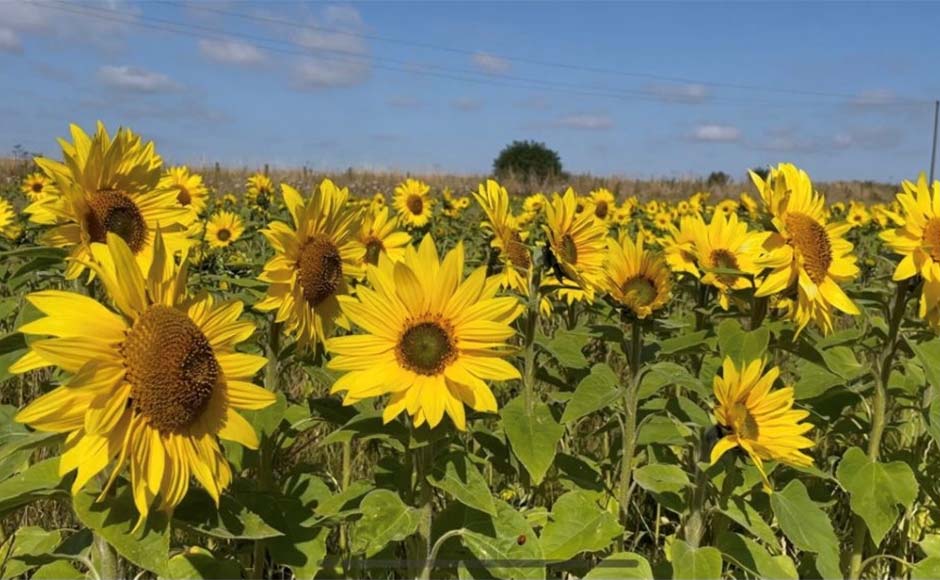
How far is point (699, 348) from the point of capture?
233cm

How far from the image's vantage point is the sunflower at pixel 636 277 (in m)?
2.42

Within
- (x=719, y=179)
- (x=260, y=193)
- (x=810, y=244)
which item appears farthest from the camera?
(x=719, y=179)

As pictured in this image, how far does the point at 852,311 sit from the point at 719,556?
2.68 ft

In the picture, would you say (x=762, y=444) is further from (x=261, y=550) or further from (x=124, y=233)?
(x=124, y=233)

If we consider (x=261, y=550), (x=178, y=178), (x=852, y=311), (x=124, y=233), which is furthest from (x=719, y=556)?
(x=178, y=178)

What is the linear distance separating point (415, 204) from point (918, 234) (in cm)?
462

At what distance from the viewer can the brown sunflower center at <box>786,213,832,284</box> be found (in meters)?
2.30

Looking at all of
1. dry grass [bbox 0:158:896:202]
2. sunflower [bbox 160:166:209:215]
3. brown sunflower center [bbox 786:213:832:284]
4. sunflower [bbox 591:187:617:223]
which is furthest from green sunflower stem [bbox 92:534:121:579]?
dry grass [bbox 0:158:896:202]

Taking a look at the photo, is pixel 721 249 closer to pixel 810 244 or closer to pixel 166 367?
pixel 810 244

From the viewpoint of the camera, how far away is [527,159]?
3709 cm

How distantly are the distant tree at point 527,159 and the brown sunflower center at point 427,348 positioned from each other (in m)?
34.0

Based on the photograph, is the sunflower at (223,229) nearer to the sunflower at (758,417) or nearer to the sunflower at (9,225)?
the sunflower at (9,225)

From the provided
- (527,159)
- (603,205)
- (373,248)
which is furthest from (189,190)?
(527,159)

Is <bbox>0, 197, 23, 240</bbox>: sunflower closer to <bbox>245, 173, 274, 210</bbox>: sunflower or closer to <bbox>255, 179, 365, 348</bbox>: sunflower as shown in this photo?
<bbox>245, 173, 274, 210</bbox>: sunflower
